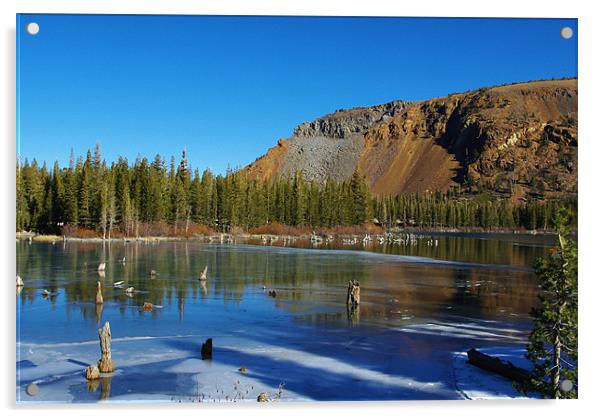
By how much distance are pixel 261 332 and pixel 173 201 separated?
43956 mm

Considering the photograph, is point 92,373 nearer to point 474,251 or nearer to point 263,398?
point 263,398

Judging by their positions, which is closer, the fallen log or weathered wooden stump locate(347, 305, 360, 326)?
the fallen log

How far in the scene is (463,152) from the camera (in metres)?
173

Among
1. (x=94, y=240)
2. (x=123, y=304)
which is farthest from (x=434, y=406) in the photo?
(x=94, y=240)

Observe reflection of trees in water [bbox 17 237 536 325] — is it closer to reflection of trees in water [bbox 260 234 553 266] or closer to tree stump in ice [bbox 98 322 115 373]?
tree stump in ice [bbox 98 322 115 373]

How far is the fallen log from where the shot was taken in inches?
288

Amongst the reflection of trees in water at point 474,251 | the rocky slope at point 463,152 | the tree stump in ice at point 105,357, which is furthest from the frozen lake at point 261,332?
the rocky slope at point 463,152

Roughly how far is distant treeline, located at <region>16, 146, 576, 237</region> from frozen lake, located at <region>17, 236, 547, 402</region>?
1771cm

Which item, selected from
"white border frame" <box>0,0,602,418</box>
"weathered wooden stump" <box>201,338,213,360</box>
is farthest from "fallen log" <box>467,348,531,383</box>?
"weathered wooden stump" <box>201,338,213,360</box>

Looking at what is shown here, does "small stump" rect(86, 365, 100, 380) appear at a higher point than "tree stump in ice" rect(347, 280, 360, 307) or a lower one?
lower

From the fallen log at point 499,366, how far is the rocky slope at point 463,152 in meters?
120

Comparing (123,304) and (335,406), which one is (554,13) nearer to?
(335,406)

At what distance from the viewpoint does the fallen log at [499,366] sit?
24.0ft

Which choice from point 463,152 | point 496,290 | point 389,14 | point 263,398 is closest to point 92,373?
point 263,398
